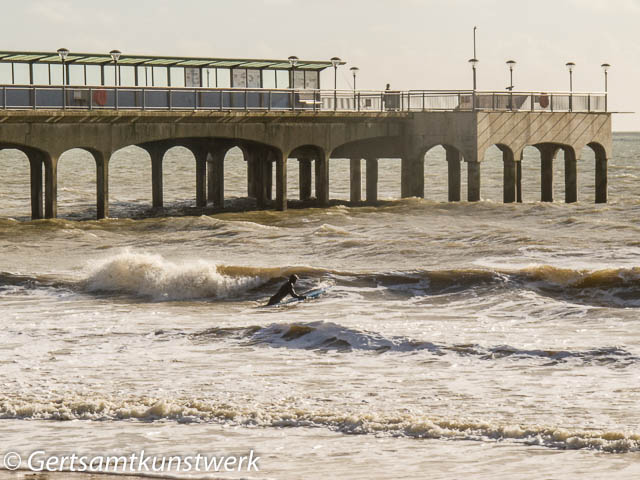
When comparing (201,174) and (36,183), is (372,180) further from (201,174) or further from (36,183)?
(36,183)

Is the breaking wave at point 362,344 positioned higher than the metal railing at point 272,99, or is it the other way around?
the metal railing at point 272,99

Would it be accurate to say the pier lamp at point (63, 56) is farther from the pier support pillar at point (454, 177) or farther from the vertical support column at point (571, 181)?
the vertical support column at point (571, 181)

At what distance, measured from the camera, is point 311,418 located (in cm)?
1528

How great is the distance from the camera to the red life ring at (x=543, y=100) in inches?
2040

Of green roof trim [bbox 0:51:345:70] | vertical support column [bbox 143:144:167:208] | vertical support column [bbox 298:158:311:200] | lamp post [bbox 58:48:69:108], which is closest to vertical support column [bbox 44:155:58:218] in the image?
lamp post [bbox 58:48:69:108]

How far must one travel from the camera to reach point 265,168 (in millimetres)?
55125

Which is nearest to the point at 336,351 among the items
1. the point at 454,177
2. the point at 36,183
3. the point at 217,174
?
the point at 36,183

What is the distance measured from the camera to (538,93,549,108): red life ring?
51812 mm

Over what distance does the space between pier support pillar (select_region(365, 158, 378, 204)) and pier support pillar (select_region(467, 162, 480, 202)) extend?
5839 millimetres

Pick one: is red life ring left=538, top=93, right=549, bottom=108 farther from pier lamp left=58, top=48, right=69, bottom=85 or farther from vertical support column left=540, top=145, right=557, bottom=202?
pier lamp left=58, top=48, right=69, bottom=85

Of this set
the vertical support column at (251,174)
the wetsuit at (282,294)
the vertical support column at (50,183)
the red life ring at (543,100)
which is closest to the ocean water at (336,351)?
the wetsuit at (282,294)

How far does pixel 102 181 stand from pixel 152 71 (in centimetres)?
624

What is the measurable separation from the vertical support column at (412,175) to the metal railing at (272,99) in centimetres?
234

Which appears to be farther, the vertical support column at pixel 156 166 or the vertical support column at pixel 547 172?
the vertical support column at pixel 547 172
